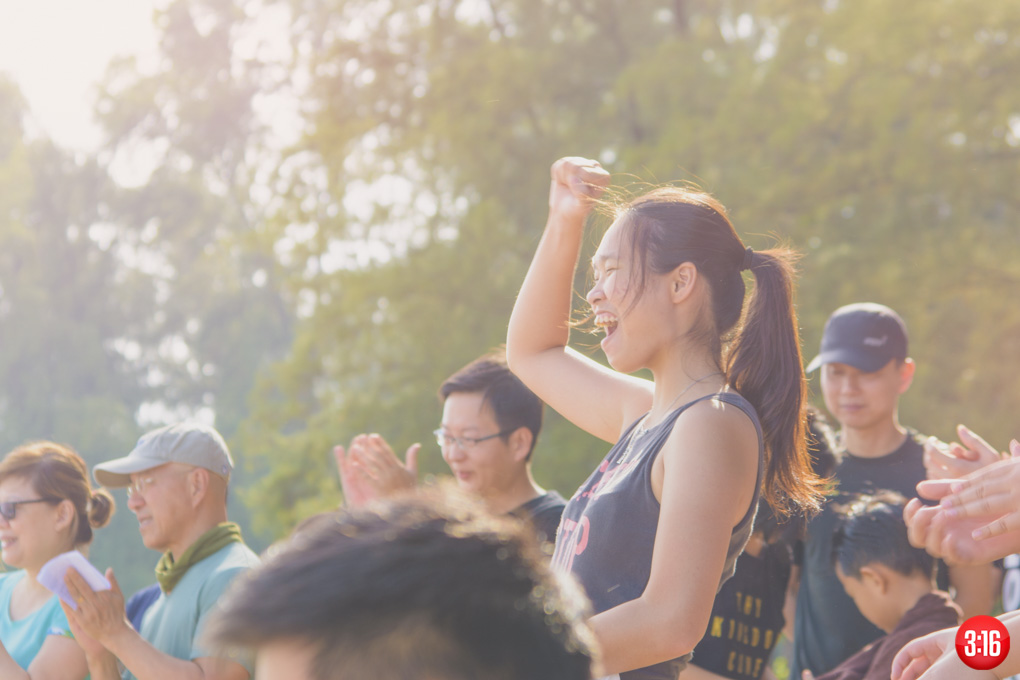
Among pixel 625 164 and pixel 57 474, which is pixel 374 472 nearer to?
pixel 57 474

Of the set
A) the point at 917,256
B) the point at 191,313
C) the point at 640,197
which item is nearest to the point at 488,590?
the point at 640,197

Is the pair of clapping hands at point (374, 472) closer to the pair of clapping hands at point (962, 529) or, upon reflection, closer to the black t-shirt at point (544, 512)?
the black t-shirt at point (544, 512)

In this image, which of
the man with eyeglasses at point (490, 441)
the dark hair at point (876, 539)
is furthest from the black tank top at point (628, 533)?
the man with eyeglasses at point (490, 441)

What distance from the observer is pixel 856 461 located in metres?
3.56

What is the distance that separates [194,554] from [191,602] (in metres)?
0.21

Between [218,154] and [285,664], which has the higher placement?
[218,154]

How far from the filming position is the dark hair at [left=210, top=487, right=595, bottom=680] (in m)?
0.84

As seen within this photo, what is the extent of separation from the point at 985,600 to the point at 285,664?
2.86 meters

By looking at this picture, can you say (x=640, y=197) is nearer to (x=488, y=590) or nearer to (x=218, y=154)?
(x=488, y=590)

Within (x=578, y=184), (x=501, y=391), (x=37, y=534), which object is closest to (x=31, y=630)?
(x=37, y=534)

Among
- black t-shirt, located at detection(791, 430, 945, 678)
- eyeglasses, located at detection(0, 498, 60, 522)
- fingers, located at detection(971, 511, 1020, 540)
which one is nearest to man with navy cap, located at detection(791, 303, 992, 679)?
black t-shirt, located at detection(791, 430, 945, 678)

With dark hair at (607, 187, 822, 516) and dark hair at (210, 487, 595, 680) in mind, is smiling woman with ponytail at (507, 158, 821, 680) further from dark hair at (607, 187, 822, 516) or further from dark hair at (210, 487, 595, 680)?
dark hair at (210, 487, 595, 680)

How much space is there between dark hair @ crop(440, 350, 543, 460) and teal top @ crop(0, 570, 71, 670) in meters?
1.55

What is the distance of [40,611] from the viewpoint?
3623mm
